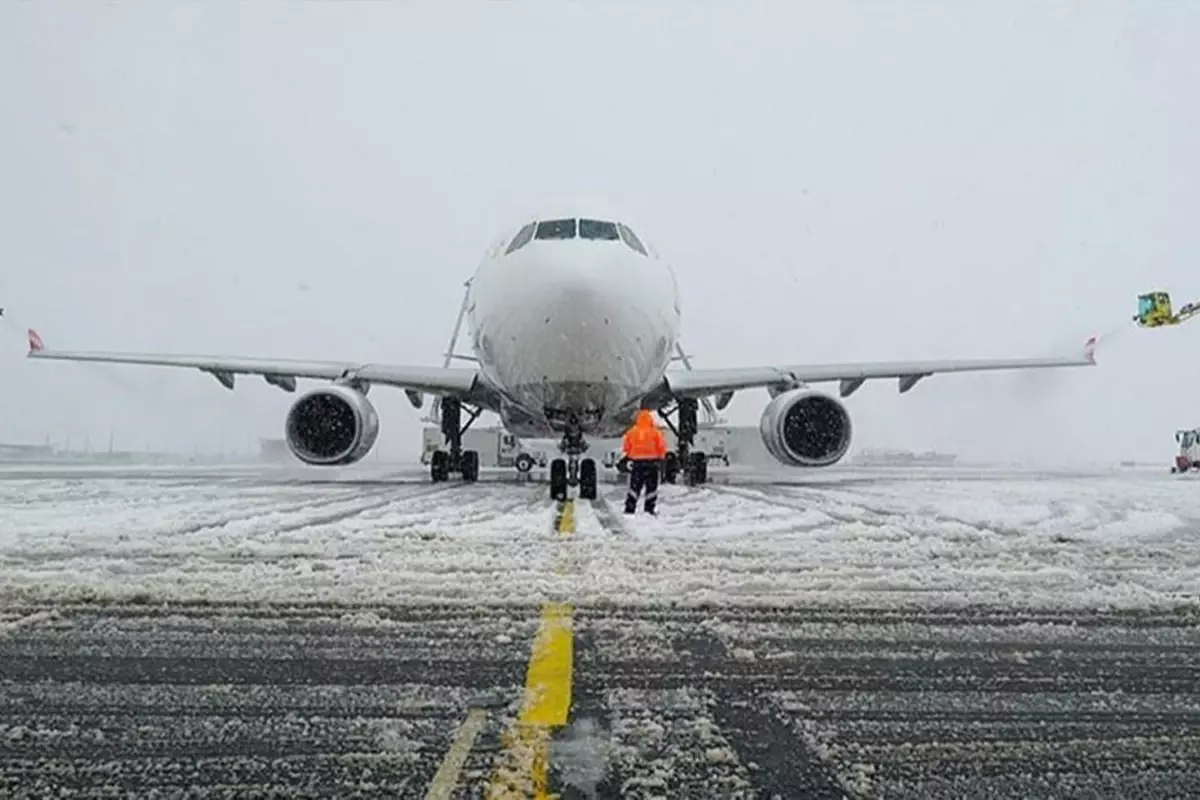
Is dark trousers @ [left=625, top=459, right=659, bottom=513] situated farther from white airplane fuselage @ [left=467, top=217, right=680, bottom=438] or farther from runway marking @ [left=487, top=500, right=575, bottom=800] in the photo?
runway marking @ [left=487, top=500, right=575, bottom=800]

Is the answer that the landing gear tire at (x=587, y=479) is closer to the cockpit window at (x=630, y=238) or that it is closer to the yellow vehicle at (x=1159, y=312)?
the cockpit window at (x=630, y=238)

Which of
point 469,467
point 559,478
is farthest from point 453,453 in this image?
point 559,478

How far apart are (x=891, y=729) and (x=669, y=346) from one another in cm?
988

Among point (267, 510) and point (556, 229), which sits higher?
point (556, 229)

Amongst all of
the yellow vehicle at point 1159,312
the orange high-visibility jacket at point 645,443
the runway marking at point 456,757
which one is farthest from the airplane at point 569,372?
the yellow vehicle at point 1159,312

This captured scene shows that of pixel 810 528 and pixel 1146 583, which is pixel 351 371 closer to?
pixel 810 528

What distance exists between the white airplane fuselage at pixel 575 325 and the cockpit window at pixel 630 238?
6.4 inches

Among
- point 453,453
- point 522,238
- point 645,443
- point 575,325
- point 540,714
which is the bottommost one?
point 540,714

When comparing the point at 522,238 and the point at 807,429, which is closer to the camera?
the point at 522,238

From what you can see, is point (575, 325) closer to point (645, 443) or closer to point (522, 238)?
point (645, 443)

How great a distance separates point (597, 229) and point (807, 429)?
4.86m

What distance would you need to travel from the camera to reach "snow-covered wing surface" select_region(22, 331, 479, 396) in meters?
14.8

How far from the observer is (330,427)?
531 inches

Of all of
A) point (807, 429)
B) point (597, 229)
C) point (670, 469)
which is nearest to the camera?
point (597, 229)
